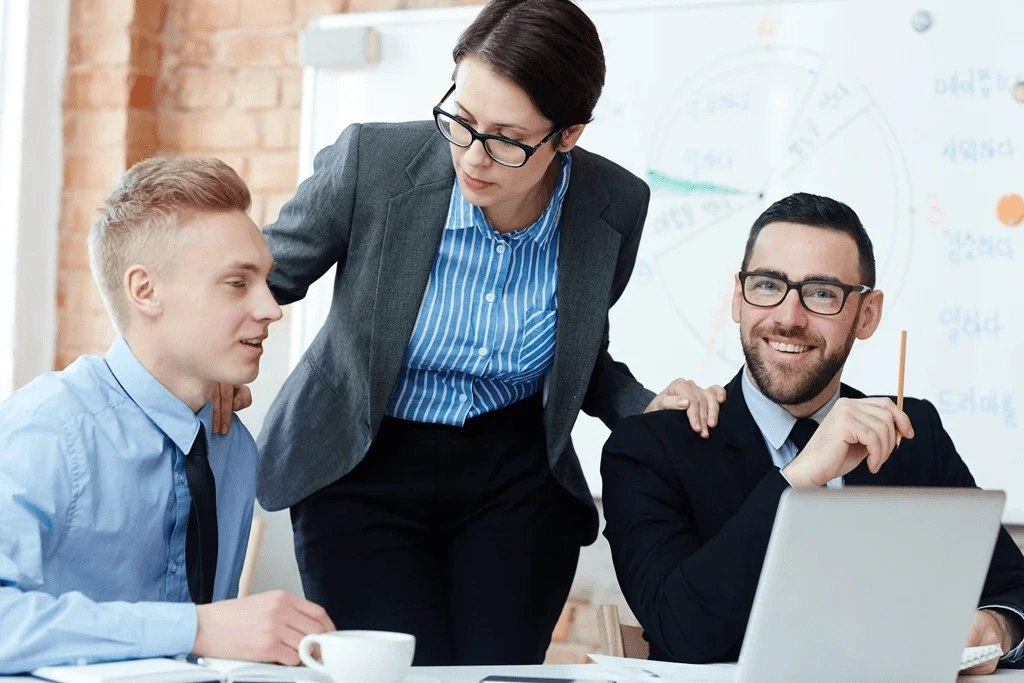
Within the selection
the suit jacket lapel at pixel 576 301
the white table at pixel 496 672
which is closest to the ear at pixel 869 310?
the suit jacket lapel at pixel 576 301

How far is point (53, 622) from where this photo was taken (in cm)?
111

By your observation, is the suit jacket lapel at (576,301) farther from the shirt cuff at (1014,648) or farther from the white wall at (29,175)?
the white wall at (29,175)

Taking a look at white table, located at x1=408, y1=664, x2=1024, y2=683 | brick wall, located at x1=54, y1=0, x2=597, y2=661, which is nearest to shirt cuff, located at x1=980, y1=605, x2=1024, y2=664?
white table, located at x1=408, y1=664, x2=1024, y2=683

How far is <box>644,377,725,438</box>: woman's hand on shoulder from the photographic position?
1.70m

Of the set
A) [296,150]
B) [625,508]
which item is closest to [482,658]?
[625,508]

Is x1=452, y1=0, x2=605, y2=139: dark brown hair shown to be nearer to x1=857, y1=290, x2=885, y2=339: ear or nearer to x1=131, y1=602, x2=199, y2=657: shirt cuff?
x1=857, y1=290, x2=885, y2=339: ear

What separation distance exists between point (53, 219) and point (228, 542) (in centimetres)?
214

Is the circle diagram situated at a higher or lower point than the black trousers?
higher

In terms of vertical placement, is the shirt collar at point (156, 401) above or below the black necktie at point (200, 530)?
above

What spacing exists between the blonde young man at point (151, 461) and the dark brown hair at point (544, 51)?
379 mm

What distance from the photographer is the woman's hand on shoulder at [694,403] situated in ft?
5.56

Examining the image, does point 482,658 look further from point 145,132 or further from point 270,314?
point 145,132

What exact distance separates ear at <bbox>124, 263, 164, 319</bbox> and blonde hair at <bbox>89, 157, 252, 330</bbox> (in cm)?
2

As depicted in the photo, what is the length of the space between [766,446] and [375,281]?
61 centimetres
